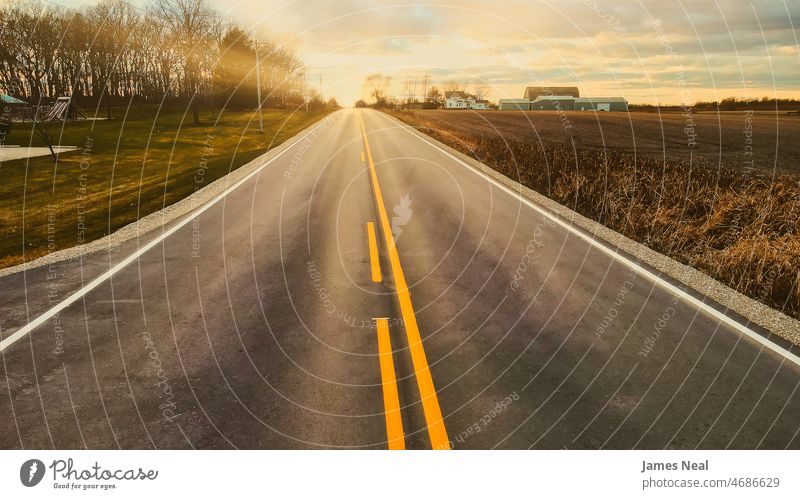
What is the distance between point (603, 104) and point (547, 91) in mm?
13954

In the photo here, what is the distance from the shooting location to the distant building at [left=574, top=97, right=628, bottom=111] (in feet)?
384

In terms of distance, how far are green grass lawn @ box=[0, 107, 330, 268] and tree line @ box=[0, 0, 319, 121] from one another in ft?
48.2

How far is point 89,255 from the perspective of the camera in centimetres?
866

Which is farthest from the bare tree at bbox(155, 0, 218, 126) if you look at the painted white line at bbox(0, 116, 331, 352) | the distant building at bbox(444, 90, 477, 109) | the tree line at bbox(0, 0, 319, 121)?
the distant building at bbox(444, 90, 477, 109)

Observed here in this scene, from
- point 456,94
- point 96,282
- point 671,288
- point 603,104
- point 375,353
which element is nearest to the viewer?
point 375,353

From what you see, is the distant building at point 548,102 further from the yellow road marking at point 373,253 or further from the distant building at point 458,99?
the yellow road marking at point 373,253

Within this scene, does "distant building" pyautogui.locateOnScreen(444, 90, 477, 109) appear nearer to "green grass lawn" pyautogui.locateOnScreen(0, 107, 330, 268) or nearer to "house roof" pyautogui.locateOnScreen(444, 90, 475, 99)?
"house roof" pyautogui.locateOnScreen(444, 90, 475, 99)

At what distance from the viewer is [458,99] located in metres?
105

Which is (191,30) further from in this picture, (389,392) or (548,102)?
(548,102)

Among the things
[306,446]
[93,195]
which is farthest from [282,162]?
[306,446]

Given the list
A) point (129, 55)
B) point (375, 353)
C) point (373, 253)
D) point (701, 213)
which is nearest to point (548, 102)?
point (129, 55)

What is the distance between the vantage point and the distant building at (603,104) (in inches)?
4611

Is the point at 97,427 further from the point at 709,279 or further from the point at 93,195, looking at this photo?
the point at 93,195
